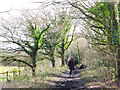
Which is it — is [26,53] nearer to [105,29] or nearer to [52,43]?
[52,43]

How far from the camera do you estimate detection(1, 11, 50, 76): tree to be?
3.33 meters

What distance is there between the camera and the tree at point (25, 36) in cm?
333

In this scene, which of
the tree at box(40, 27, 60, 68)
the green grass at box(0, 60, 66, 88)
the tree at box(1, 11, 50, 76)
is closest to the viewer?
the green grass at box(0, 60, 66, 88)

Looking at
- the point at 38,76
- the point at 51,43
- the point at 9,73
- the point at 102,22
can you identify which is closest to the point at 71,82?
the point at 38,76

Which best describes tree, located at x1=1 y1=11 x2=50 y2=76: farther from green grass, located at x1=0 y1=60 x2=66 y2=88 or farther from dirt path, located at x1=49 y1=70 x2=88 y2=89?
dirt path, located at x1=49 y1=70 x2=88 y2=89

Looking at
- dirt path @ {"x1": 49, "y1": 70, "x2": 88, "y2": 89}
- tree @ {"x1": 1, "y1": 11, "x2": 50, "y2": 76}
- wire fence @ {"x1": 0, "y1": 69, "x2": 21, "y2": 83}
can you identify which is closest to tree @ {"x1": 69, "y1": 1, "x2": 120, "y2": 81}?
dirt path @ {"x1": 49, "y1": 70, "x2": 88, "y2": 89}

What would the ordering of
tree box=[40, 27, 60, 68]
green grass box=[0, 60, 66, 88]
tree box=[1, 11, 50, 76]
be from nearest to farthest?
green grass box=[0, 60, 66, 88], tree box=[1, 11, 50, 76], tree box=[40, 27, 60, 68]

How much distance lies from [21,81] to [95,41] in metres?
2.04

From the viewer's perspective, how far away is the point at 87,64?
11.7 feet

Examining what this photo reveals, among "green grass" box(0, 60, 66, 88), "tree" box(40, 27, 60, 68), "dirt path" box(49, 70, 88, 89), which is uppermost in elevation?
"tree" box(40, 27, 60, 68)

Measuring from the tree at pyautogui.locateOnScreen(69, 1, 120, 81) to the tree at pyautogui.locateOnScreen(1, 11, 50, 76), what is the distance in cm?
113

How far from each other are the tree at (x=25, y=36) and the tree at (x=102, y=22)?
1129 mm

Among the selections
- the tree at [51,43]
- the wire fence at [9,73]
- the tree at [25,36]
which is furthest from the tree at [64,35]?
the wire fence at [9,73]

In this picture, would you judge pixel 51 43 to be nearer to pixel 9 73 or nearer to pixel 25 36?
pixel 25 36
